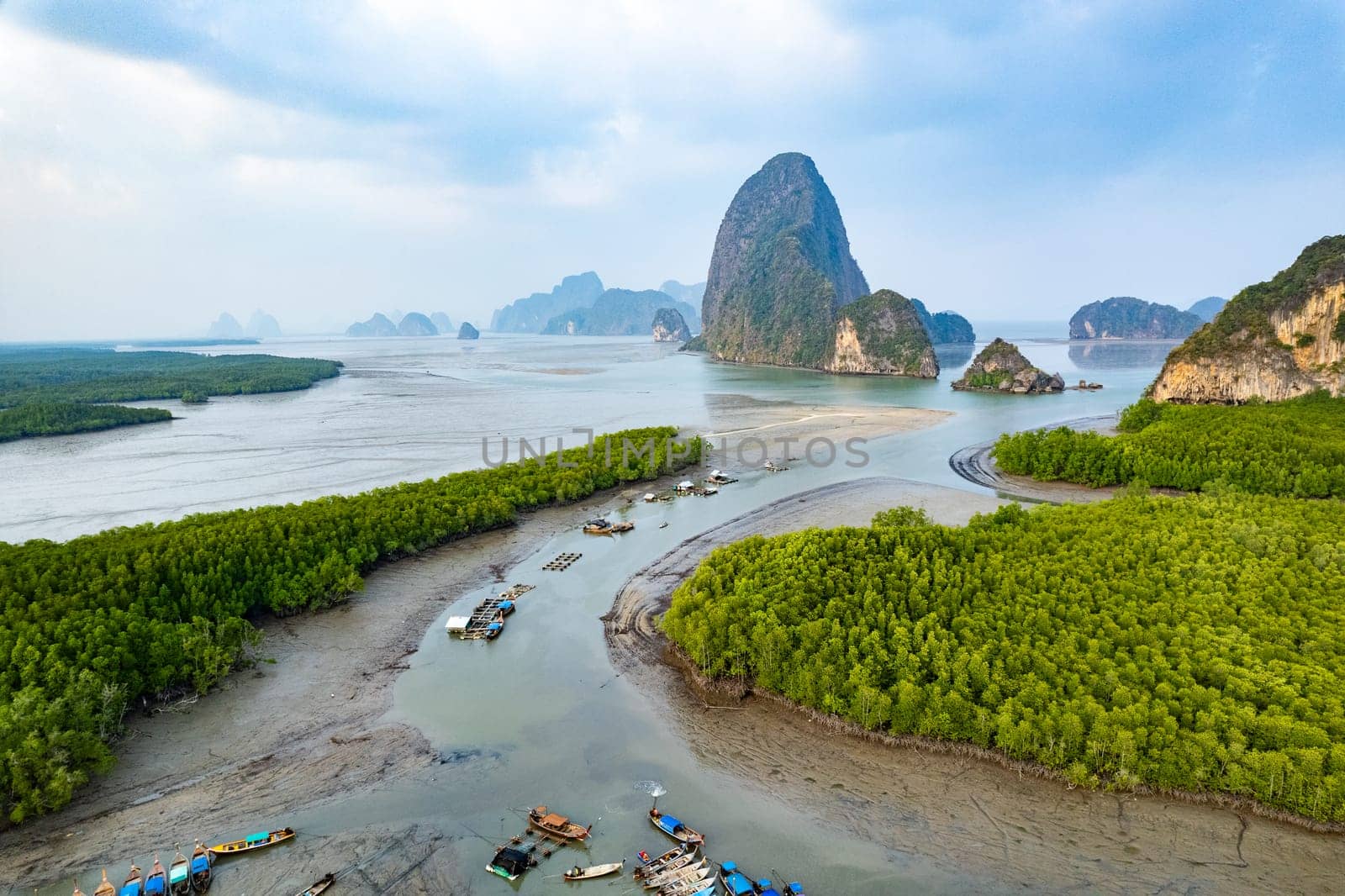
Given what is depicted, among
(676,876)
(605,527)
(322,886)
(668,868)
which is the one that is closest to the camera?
(322,886)

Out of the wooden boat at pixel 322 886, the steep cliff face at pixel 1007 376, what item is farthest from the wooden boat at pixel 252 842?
the steep cliff face at pixel 1007 376

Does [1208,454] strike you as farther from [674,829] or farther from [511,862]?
[511,862]

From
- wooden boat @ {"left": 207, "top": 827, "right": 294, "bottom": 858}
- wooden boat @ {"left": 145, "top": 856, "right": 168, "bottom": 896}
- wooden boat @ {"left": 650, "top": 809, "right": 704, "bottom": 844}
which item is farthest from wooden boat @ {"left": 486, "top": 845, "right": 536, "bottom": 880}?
wooden boat @ {"left": 145, "top": 856, "right": 168, "bottom": 896}

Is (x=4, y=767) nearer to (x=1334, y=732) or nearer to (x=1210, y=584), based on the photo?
(x=1334, y=732)

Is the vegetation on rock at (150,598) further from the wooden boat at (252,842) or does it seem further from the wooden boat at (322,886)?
the wooden boat at (322,886)

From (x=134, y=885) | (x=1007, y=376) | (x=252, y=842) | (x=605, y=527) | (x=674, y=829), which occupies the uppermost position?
(x=1007, y=376)

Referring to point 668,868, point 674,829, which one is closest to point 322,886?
point 668,868
